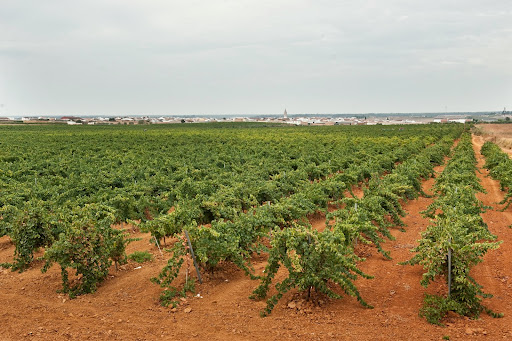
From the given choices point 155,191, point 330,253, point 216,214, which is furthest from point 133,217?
point 330,253

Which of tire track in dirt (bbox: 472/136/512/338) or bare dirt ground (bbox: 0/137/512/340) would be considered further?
tire track in dirt (bbox: 472/136/512/338)

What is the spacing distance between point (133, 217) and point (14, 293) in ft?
17.8

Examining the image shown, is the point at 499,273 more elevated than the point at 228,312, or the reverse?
the point at 499,273

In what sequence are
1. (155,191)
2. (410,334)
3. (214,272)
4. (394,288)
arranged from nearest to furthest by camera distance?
(410,334)
(394,288)
(214,272)
(155,191)

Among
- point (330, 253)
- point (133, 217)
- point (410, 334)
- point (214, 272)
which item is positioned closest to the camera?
point (410, 334)

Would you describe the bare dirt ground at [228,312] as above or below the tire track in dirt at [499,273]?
below

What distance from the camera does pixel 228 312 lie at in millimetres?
7215

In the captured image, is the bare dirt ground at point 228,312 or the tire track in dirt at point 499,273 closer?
the bare dirt ground at point 228,312

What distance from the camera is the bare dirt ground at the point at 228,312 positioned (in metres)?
6.42

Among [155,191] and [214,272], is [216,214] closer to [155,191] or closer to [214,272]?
[214,272]

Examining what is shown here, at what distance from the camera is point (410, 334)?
6238 millimetres

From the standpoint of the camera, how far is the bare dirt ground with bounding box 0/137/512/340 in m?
6.42

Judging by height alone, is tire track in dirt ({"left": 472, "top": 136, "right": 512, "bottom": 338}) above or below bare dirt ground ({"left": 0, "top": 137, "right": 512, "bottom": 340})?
above

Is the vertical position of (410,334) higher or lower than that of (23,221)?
lower
